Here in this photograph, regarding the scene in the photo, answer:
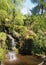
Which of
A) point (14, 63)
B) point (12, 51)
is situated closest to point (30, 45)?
point (12, 51)

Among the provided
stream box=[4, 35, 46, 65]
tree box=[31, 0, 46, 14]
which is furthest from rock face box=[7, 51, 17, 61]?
tree box=[31, 0, 46, 14]

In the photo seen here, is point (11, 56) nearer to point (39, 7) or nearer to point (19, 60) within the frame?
point (19, 60)

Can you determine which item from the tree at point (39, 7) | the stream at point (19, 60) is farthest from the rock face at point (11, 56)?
the tree at point (39, 7)

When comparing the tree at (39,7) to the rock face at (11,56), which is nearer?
the rock face at (11,56)

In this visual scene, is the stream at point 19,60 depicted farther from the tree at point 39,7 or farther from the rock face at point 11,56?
the tree at point 39,7

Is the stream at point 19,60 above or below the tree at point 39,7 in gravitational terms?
below

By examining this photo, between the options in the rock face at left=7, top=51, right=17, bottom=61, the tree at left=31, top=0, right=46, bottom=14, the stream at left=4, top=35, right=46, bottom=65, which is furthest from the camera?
the tree at left=31, top=0, right=46, bottom=14

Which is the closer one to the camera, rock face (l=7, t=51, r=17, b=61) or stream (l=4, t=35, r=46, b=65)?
stream (l=4, t=35, r=46, b=65)

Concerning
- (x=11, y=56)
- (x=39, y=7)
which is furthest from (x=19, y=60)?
(x=39, y=7)

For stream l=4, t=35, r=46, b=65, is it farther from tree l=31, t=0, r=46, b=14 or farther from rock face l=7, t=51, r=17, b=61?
tree l=31, t=0, r=46, b=14

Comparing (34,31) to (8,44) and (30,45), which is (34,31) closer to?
(30,45)

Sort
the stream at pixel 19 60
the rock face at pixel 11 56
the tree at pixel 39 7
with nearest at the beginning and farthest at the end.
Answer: the stream at pixel 19 60 → the rock face at pixel 11 56 → the tree at pixel 39 7

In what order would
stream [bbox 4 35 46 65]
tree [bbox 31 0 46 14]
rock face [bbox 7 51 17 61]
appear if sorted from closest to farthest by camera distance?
1. stream [bbox 4 35 46 65]
2. rock face [bbox 7 51 17 61]
3. tree [bbox 31 0 46 14]

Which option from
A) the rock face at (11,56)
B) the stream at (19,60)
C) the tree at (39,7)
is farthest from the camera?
the tree at (39,7)
